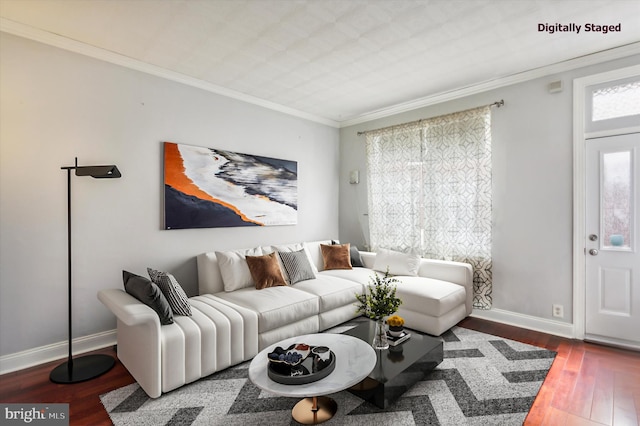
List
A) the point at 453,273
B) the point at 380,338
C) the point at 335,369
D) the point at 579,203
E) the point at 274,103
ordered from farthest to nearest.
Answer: the point at 274,103 < the point at 453,273 < the point at 579,203 < the point at 380,338 < the point at 335,369

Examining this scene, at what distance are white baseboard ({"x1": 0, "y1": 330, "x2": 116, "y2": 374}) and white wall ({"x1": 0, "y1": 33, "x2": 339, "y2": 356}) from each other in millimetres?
51

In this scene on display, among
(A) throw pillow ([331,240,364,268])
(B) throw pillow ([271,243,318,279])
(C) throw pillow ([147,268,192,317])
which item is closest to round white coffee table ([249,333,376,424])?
(C) throw pillow ([147,268,192,317])

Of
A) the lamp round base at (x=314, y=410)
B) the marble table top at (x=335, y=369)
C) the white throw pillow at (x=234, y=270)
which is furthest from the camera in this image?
the white throw pillow at (x=234, y=270)

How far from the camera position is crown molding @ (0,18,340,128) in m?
2.58

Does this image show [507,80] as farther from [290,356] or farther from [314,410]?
[314,410]

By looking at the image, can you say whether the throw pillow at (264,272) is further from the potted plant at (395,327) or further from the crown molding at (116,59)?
the crown molding at (116,59)

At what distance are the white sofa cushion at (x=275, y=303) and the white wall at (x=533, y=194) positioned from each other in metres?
A: 2.26

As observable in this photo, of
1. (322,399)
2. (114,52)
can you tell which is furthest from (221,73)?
(322,399)

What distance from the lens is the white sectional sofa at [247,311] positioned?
2.25 m

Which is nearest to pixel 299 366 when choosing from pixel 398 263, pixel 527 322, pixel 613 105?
pixel 398 263

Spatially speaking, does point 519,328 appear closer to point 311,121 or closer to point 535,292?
point 535,292

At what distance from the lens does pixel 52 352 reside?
9.04ft

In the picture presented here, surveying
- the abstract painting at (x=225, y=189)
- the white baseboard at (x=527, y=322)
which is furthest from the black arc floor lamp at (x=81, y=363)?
the white baseboard at (x=527, y=322)

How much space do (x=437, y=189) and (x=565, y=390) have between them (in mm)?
2471
